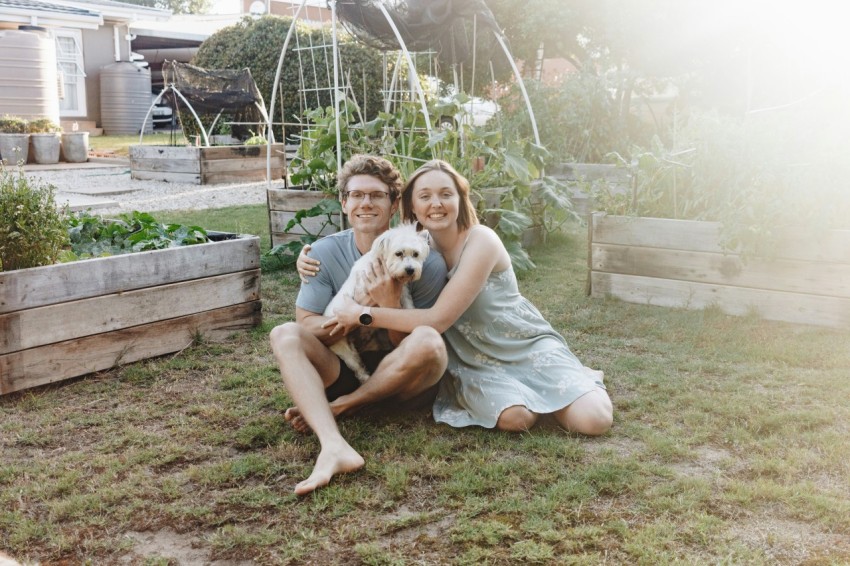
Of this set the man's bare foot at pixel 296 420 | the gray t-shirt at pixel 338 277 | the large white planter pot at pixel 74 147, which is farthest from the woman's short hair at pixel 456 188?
the large white planter pot at pixel 74 147

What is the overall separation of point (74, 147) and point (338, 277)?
11530 millimetres

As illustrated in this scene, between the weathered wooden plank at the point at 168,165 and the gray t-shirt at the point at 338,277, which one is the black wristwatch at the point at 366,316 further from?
the weathered wooden plank at the point at 168,165

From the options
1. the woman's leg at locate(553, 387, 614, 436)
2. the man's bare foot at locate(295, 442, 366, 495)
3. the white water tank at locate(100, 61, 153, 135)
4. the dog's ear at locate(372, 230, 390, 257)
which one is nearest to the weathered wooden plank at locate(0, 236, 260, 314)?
the dog's ear at locate(372, 230, 390, 257)

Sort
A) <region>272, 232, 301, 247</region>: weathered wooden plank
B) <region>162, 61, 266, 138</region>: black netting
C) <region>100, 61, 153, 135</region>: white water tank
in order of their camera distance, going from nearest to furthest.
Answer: <region>272, 232, 301, 247</region>: weathered wooden plank
<region>162, 61, 266, 138</region>: black netting
<region>100, 61, 153, 135</region>: white water tank

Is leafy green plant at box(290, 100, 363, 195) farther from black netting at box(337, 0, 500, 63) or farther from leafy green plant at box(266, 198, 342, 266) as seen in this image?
black netting at box(337, 0, 500, 63)

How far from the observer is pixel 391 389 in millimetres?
3186

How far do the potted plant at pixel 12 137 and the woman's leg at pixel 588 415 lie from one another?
11601mm

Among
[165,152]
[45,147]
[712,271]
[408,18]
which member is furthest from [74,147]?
[712,271]

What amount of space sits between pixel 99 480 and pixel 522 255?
13.1ft

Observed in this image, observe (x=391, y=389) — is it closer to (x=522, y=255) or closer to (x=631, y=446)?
(x=631, y=446)

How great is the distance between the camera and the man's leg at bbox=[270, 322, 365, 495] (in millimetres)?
2783

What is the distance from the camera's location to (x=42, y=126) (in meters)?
13.3

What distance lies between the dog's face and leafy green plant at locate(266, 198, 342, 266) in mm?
3008

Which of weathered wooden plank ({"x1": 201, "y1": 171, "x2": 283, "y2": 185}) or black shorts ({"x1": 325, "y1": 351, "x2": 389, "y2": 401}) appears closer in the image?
black shorts ({"x1": 325, "y1": 351, "x2": 389, "y2": 401})
